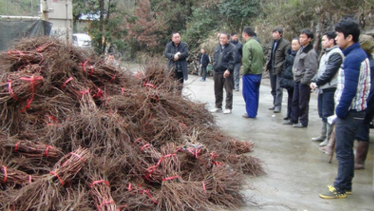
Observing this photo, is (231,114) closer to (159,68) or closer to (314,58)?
(314,58)

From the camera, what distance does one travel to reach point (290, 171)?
19.6 ft

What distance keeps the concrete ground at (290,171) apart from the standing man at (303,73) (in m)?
0.42

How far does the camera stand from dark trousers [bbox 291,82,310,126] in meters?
8.20

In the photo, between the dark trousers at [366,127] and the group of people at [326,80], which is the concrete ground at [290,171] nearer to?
the group of people at [326,80]

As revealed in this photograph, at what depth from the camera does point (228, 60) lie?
977 centimetres

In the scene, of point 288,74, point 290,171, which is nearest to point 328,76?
point 290,171

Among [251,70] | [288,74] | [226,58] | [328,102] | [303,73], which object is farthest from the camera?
[226,58]

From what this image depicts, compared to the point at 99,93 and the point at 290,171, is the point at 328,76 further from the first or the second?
the point at 99,93

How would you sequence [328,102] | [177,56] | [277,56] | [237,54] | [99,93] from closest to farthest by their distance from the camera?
[99,93]
[328,102]
[177,56]
[277,56]
[237,54]

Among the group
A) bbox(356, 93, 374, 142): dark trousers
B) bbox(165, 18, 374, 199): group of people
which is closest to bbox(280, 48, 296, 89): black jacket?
bbox(165, 18, 374, 199): group of people

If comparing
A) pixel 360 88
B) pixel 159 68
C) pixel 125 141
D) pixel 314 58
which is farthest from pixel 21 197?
pixel 314 58

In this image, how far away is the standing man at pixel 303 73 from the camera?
26.2 feet

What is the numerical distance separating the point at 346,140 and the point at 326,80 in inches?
90.4

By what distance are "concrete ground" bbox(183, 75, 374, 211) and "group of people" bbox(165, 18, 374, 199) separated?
20cm
